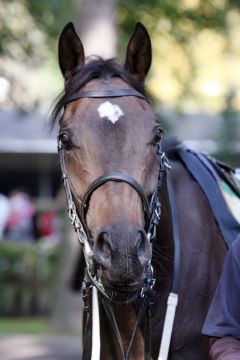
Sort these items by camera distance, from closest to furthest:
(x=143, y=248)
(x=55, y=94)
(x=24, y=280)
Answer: (x=143, y=248), (x=55, y=94), (x=24, y=280)

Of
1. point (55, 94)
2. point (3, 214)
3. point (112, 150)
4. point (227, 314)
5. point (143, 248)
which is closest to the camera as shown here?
point (227, 314)

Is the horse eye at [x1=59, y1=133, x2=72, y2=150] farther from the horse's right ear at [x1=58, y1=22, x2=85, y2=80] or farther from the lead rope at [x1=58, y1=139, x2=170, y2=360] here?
the horse's right ear at [x1=58, y1=22, x2=85, y2=80]

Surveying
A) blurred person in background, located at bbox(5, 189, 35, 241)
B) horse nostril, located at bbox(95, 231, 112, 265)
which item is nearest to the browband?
horse nostril, located at bbox(95, 231, 112, 265)

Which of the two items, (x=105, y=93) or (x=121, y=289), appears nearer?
(x=121, y=289)

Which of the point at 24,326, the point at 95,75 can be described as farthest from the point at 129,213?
the point at 24,326

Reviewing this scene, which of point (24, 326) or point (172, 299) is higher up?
point (172, 299)

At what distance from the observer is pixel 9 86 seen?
15828 millimetres

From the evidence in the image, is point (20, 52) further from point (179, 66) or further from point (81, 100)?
point (81, 100)

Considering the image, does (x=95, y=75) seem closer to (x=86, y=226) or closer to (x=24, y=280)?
(x=86, y=226)

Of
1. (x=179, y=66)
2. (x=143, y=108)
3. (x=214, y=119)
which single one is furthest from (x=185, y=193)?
(x=214, y=119)

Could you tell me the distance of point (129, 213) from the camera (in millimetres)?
4258

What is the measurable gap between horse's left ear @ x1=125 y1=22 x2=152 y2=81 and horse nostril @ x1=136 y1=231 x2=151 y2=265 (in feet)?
3.93

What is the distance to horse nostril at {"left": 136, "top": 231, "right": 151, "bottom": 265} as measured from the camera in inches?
162

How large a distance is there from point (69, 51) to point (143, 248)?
140cm
